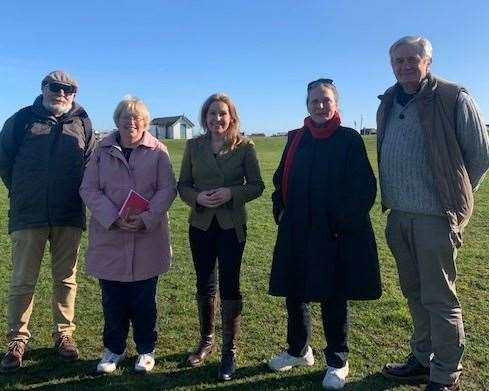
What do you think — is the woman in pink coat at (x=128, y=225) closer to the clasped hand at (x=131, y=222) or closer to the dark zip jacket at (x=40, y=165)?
the clasped hand at (x=131, y=222)

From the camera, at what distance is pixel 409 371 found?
4.34 m

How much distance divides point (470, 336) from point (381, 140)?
232 cm

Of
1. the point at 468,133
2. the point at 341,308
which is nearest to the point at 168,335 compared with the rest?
the point at 341,308

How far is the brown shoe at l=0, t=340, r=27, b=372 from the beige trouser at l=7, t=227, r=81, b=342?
0.22 feet

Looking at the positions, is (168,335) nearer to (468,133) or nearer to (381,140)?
(381,140)

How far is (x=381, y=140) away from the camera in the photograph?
13.9ft

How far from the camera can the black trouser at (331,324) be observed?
4.25 m

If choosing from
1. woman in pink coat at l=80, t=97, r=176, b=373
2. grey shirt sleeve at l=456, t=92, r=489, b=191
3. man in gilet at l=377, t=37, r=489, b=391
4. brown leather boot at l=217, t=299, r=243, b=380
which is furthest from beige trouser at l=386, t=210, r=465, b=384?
woman in pink coat at l=80, t=97, r=176, b=373

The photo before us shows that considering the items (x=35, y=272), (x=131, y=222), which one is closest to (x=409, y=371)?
(x=131, y=222)

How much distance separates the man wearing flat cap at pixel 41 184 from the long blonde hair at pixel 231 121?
3.92 ft

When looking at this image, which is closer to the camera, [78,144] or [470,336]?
[78,144]

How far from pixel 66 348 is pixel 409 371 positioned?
9.97 ft

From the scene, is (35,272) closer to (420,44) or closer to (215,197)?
(215,197)

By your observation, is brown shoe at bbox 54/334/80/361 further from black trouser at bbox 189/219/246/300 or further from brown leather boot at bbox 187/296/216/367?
black trouser at bbox 189/219/246/300
